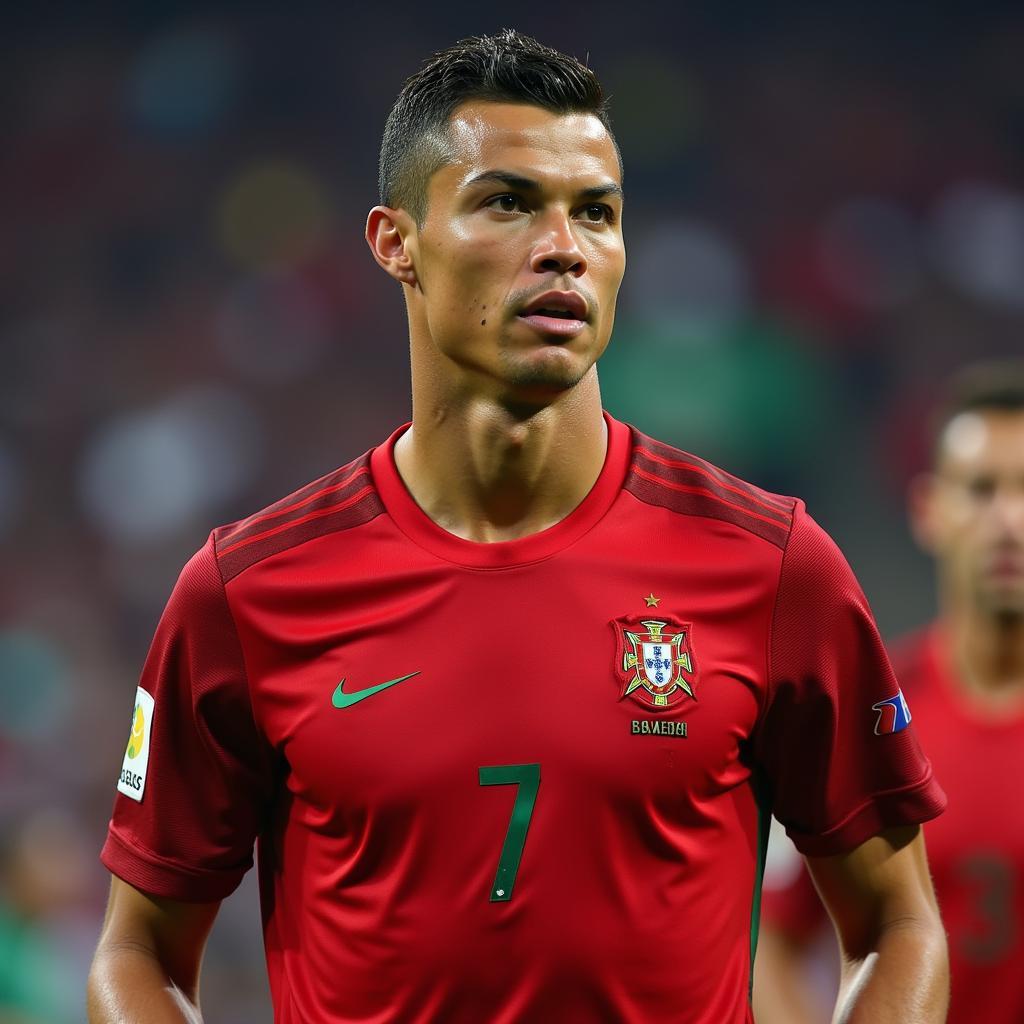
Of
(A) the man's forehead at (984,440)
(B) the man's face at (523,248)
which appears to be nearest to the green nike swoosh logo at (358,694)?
(B) the man's face at (523,248)

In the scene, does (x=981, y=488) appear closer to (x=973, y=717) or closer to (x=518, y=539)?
(x=973, y=717)

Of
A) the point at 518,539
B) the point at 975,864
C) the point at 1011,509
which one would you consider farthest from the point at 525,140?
the point at 1011,509

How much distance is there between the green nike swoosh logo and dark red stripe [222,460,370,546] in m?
0.33

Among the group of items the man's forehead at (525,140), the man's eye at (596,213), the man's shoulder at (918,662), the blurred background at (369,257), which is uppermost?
the blurred background at (369,257)

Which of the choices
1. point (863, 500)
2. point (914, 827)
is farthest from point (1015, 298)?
point (914, 827)

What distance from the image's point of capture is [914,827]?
2.58 meters

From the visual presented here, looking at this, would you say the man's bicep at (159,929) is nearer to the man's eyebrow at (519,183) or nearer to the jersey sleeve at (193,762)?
the jersey sleeve at (193,762)

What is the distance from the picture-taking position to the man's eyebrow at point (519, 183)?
8.07 ft

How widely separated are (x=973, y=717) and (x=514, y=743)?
2.64 metres

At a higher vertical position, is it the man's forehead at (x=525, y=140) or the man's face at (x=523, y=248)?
the man's forehead at (x=525, y=140)

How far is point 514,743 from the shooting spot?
7.79 feet

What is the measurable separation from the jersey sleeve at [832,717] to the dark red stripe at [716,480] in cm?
4

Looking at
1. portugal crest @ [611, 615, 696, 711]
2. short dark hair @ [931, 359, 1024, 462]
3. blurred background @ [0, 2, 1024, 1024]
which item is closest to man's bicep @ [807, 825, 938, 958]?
portugal crest @ [611, 615, 696, 711]

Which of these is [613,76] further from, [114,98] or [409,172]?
[409,172]
